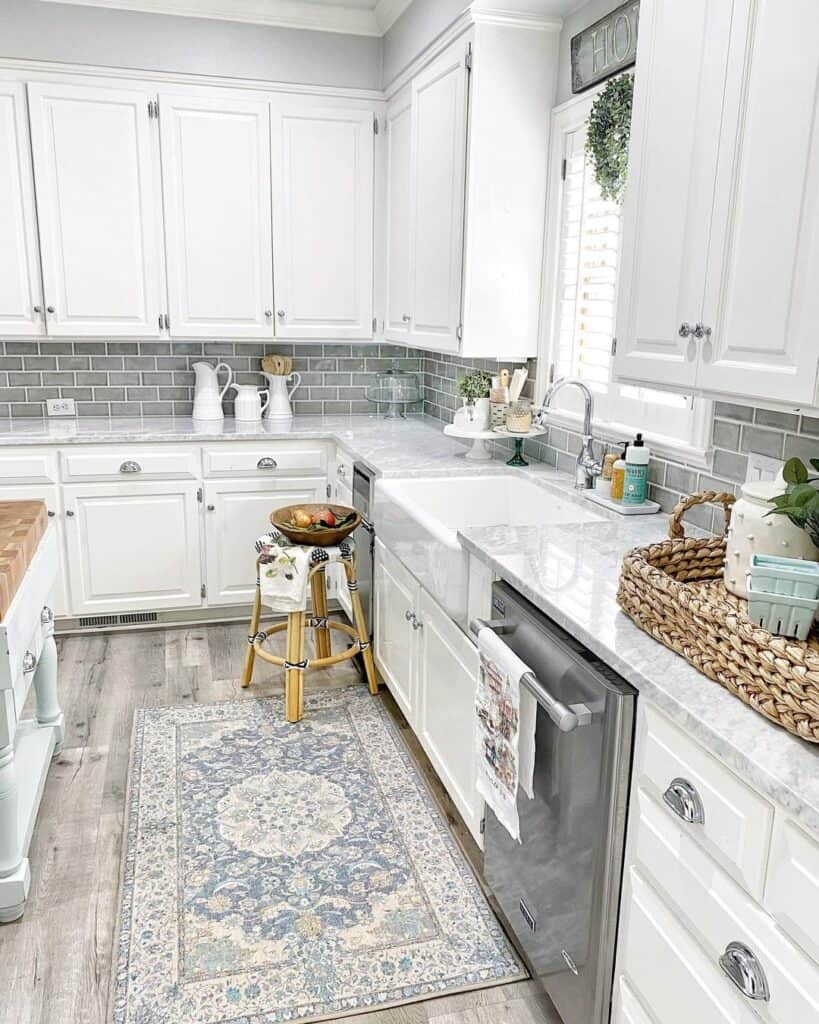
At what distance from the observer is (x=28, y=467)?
358 centimetres

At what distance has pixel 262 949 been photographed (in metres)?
2.01

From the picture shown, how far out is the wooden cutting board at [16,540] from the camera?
1.99m

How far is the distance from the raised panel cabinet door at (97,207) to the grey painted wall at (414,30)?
3.63ft

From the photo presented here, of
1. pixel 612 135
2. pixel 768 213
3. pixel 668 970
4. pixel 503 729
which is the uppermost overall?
pixel 612 135

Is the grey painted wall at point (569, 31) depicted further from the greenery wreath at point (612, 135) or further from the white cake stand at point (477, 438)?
the white cake stand at point (477, 438)

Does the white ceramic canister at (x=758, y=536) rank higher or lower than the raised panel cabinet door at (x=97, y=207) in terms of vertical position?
lower

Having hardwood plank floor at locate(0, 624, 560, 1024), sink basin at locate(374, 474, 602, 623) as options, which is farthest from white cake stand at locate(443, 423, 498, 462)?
hardwood plank floor at locate(0, 624, 560, 1024)

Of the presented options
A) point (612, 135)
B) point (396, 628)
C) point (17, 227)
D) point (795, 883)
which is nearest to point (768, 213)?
point (795, 883)

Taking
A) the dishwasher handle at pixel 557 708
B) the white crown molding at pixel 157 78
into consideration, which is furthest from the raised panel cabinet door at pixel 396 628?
the white crown molding at pixel 157 78

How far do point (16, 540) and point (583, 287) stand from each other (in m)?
1.96

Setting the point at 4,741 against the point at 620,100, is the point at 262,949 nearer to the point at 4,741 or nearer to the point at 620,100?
the point at 4,741

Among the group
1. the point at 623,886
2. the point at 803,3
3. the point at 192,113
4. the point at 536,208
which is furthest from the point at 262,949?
the point at 192,113

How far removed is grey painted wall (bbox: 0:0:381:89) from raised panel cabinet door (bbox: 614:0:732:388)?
2.38 metres

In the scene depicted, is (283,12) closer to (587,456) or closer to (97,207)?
(97,207)
